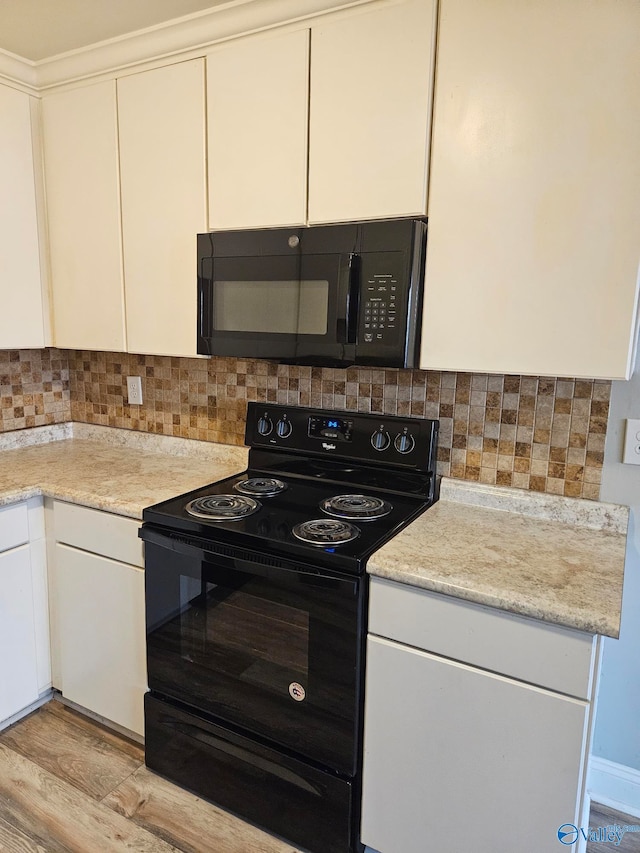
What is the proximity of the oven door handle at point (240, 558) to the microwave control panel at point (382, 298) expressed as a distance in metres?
0.60

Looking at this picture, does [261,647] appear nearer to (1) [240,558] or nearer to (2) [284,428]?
(1) [240,558]

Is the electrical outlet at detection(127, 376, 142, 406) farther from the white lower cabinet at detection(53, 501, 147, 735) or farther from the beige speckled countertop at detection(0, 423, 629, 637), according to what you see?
the white lower cabinet at detection(53, 501, 147, 735)

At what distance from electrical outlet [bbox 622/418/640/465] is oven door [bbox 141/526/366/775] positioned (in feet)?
2.66

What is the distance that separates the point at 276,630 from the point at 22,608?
3.23 ft

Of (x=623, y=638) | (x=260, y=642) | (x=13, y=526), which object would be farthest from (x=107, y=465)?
(x=623, y=638)

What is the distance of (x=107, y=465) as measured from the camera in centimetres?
215

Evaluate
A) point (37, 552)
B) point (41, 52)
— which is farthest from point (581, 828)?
point (41, 52)

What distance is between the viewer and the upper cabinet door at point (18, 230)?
6.59 ft

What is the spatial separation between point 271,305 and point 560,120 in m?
0.84

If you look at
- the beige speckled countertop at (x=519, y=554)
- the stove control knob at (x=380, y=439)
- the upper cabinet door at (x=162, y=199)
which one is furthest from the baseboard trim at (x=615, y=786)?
the upper cabinet door at (x=162, y=199)

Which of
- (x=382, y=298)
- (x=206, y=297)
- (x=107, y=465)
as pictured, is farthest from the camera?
(x=107, y=465)

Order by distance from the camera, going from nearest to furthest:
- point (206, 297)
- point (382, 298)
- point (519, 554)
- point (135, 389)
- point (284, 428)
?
1. point (519, 554)
2. point (382, 298)
3. point (206, 297)
4. point (284, 428)
5. point (135, 389)

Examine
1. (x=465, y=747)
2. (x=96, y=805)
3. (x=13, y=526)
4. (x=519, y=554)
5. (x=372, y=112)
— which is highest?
(x=372, y=112)

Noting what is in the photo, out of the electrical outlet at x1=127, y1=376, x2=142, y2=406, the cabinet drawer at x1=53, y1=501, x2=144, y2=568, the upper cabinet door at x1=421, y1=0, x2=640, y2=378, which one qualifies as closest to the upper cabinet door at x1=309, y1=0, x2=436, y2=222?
the upper cabinet door at x1=421, y1=0, x2=640, y2=378
